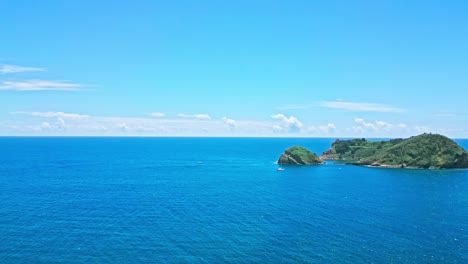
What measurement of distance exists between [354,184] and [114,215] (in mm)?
96997

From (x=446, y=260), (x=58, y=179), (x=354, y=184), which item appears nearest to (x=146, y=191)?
(x=58, y=179)

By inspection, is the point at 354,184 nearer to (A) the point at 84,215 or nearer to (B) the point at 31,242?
(A) the point at 84,215

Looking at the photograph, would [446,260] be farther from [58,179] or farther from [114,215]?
[58,179]

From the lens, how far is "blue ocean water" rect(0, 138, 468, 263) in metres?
68.7

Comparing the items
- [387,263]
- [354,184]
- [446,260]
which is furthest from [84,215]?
[354,184]

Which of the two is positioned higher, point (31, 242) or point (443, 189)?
point (443, 189)

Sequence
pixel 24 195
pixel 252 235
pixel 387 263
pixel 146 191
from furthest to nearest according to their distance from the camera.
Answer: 1. pixel 146 191
2. pixel 24 195
3. pixel 252 235
4. pixel 387 263

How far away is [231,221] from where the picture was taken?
91.3 metres

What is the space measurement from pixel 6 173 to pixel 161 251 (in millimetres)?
141826

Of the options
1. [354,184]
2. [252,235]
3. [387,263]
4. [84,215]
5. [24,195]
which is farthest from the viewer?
[354,184]

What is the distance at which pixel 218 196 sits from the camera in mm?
124625

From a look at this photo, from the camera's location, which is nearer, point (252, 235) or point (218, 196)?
point (252, 235)

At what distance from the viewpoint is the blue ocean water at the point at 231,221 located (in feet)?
225

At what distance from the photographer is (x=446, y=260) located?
65812 millimetres
